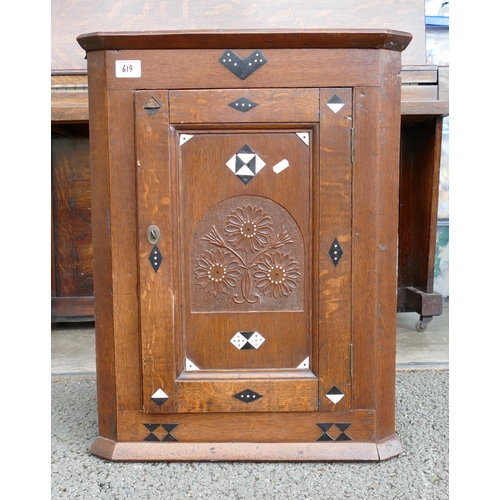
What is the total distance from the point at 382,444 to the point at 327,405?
0.22 meters

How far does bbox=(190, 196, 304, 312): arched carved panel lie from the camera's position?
1.64 m

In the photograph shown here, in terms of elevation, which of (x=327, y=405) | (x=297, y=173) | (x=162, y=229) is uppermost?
(x=297, y=173)

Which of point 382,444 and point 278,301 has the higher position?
point 278,301

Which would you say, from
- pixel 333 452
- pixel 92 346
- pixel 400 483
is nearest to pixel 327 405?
pixel 333 452

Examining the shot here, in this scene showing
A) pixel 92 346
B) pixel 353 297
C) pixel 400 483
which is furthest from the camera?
pixel 92 346

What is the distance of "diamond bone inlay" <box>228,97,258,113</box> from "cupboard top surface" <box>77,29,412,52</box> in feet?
0.50

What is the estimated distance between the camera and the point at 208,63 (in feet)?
5.14

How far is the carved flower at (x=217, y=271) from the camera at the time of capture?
166 centimetres

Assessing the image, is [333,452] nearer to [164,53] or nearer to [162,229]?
[162,229]

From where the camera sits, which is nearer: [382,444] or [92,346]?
[382,444]

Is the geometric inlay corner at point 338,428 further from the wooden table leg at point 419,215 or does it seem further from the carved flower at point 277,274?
the wooden table leg at point 419,215

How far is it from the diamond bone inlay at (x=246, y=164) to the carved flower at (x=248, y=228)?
0.31ft

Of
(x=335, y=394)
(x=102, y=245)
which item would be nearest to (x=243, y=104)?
(x=102, y=245)

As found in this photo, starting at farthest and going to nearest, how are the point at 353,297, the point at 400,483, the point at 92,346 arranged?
1. the point at 92,346
2. the point at 353,297
3. the point at 400,483
